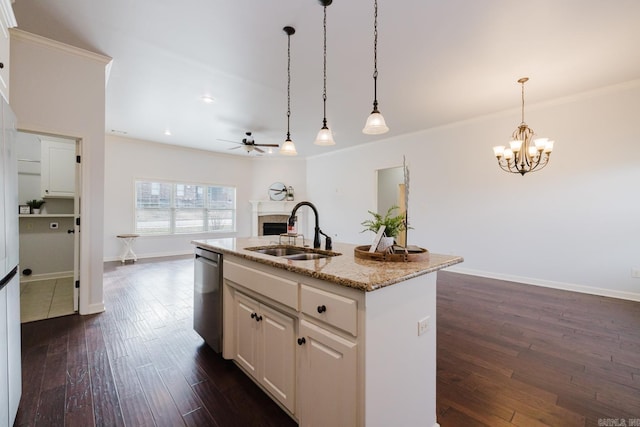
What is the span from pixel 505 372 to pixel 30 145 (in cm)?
715

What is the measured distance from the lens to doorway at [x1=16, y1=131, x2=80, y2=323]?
4.35 m

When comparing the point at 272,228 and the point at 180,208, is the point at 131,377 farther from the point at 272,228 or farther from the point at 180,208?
the point at 272,228

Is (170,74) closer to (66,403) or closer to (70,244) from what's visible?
(66,403)

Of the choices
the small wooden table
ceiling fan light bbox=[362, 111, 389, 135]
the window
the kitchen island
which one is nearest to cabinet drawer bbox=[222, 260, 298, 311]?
the kitchen island

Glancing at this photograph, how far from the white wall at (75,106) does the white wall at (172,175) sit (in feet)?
12.2

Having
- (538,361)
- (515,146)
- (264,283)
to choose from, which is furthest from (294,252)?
(515,146)

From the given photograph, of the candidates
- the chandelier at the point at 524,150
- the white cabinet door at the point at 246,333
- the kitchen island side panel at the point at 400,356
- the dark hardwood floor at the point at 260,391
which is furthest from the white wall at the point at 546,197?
the white cabinet door at the point at 246,333

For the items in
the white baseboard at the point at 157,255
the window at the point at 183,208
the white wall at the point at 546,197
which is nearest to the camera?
the white wall at the point at 546,197

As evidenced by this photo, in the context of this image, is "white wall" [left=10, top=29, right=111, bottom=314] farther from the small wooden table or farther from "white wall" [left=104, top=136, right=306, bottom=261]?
"white wall" [left=104, top=136, right=306, bottom=261]

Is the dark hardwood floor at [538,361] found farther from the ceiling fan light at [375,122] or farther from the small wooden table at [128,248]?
the small wooden table at [128,248]

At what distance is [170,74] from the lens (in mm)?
3383

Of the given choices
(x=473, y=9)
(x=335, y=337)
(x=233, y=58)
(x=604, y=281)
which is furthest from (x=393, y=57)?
(x=604, y=281)

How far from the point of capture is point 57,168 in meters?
4.43

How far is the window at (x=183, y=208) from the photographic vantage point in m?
6.66
